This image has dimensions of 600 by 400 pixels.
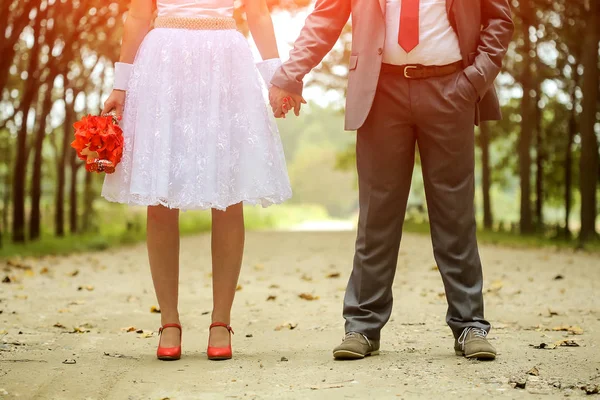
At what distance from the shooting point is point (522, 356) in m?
4.50

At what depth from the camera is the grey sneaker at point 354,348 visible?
14.5 feet

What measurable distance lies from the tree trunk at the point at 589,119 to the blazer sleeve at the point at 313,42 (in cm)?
1169

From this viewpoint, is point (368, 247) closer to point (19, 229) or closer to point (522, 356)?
point (522, 356)

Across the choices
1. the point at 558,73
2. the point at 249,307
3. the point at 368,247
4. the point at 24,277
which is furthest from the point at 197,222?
the point at 368,247

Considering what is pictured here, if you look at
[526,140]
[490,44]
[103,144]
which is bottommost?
[103,144]

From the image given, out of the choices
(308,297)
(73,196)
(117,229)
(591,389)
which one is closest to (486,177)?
(117,229)

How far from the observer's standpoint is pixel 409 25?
438 cm

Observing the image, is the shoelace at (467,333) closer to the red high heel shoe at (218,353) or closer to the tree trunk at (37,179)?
the red high heel shoe at (218,353)

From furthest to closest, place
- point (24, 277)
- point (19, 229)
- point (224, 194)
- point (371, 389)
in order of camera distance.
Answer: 1. point (19, 229)
2. point (24, 277)
3. point (224, 194)
4. point (371, 389)

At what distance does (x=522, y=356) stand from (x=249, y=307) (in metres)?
2.96

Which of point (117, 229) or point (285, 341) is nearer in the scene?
point (285, 341)

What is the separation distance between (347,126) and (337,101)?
90.4ft

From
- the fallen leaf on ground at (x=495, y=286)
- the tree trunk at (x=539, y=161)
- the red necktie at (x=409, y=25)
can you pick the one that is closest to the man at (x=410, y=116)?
the red necktie at (x=409, y=25)

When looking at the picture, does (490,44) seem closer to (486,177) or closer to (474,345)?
(474,345)
